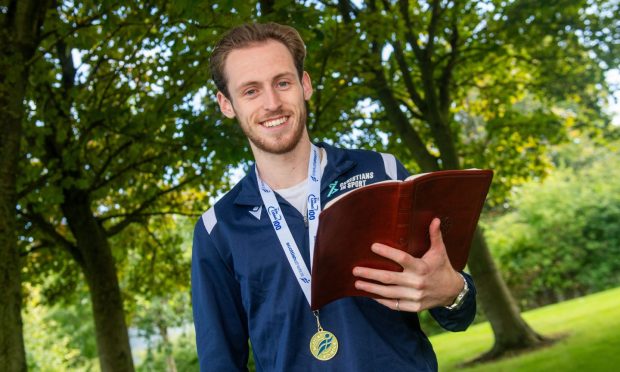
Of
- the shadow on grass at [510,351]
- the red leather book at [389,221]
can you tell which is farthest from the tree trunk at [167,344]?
the red leather book at [389,221]

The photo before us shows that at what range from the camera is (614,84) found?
41.8 feet

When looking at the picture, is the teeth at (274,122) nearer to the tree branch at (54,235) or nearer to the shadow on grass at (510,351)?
the tree branch at (54,235)

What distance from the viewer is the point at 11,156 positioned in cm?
602

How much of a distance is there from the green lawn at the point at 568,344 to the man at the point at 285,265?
8.10m

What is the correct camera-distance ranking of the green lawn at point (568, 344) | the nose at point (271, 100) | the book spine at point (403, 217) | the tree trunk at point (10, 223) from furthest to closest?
the green lawn at point (568, 344)
the tree trunk at point (10, 223)
the nose at point (271, 100)
the book spine at point (403, 217)

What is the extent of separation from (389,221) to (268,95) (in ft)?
2.94

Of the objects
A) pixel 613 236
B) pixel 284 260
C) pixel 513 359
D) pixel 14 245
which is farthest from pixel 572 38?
pixel 613 236

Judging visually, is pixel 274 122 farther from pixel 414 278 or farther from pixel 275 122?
pixel 414 278

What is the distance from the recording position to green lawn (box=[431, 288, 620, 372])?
10.3 m

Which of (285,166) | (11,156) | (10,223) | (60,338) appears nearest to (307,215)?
(285,166)

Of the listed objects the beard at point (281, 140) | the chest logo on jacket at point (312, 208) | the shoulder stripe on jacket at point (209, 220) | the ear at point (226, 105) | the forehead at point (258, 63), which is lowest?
the chest logo on jacket at point (312, 208)

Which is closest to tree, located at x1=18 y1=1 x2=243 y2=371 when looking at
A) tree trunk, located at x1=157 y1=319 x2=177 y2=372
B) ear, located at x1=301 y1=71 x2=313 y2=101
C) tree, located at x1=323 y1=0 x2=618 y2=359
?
tree, located at x1=323 y1=0 x2=618 y2=359

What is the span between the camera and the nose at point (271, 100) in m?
2.75

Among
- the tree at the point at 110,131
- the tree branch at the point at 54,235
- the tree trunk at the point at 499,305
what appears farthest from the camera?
the tree trunk at the point at 499,305
